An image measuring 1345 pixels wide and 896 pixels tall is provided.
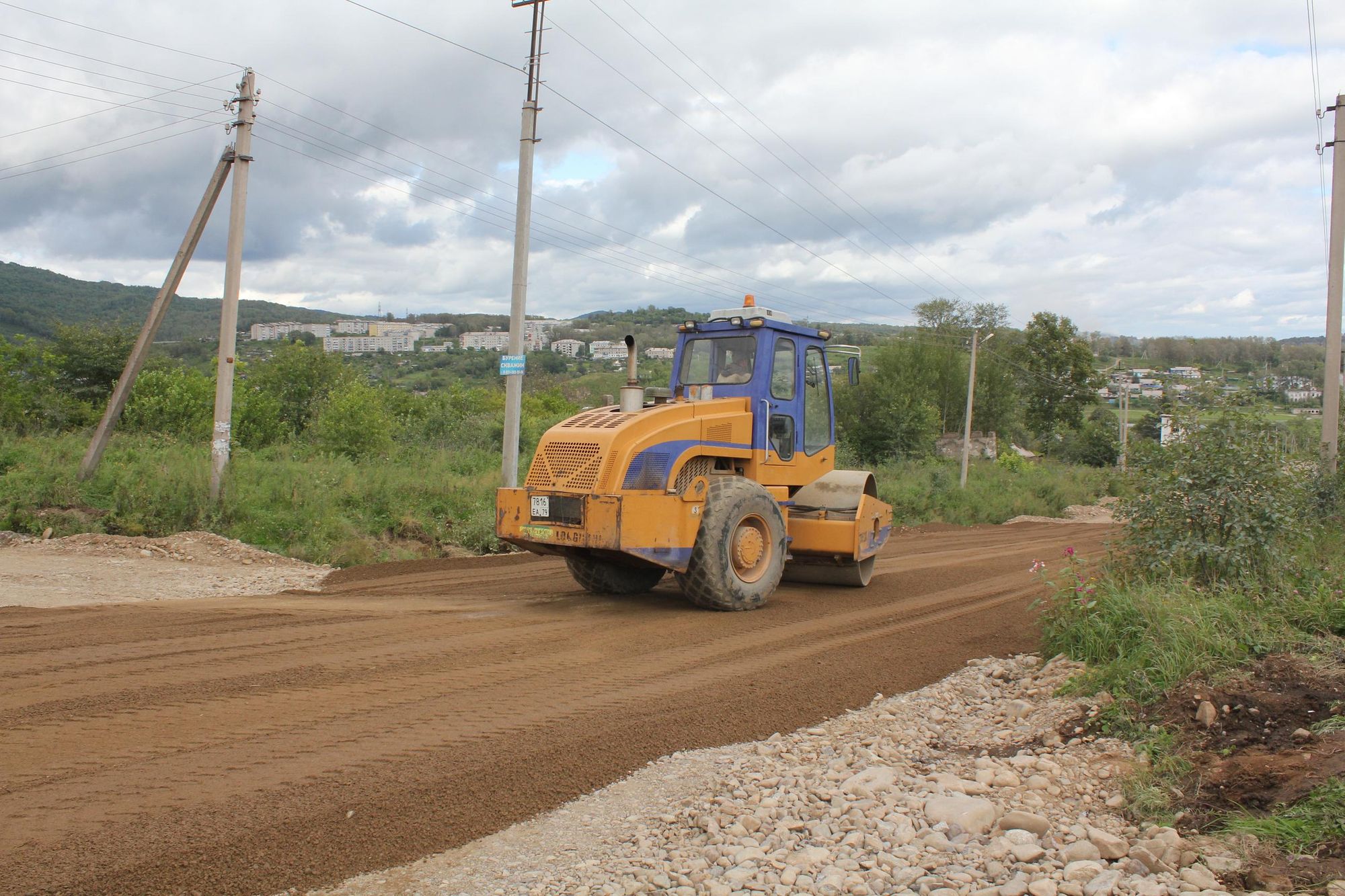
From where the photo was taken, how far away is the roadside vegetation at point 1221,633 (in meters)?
4.24

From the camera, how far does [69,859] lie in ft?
12.1

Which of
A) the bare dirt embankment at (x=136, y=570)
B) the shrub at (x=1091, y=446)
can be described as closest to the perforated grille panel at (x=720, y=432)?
the bare dirt embankment at (x=136, y=570)

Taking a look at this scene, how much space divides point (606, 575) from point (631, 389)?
2.22 meters

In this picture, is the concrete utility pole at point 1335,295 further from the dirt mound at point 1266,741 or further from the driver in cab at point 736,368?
the dirt mound at point 1266,741

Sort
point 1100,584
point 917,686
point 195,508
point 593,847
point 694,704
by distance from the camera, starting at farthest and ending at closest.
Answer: point 195,508 → point 1100,584 → point 917,686 → point 694,704 → point 593,847

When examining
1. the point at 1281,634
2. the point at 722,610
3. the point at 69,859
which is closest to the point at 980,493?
the point at 722,610

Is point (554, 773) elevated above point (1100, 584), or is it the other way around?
point (1100, 584)

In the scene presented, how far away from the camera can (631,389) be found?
9.75 metres

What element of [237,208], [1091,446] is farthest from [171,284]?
[1091,446]

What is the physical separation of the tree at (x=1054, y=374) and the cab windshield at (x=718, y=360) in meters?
51.0

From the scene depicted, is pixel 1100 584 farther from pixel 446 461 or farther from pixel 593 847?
pixel 446 461

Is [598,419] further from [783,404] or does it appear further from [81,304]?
[81,304]

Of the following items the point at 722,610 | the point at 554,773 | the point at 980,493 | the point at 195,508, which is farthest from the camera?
the point at 980,493

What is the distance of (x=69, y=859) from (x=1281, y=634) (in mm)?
6977
